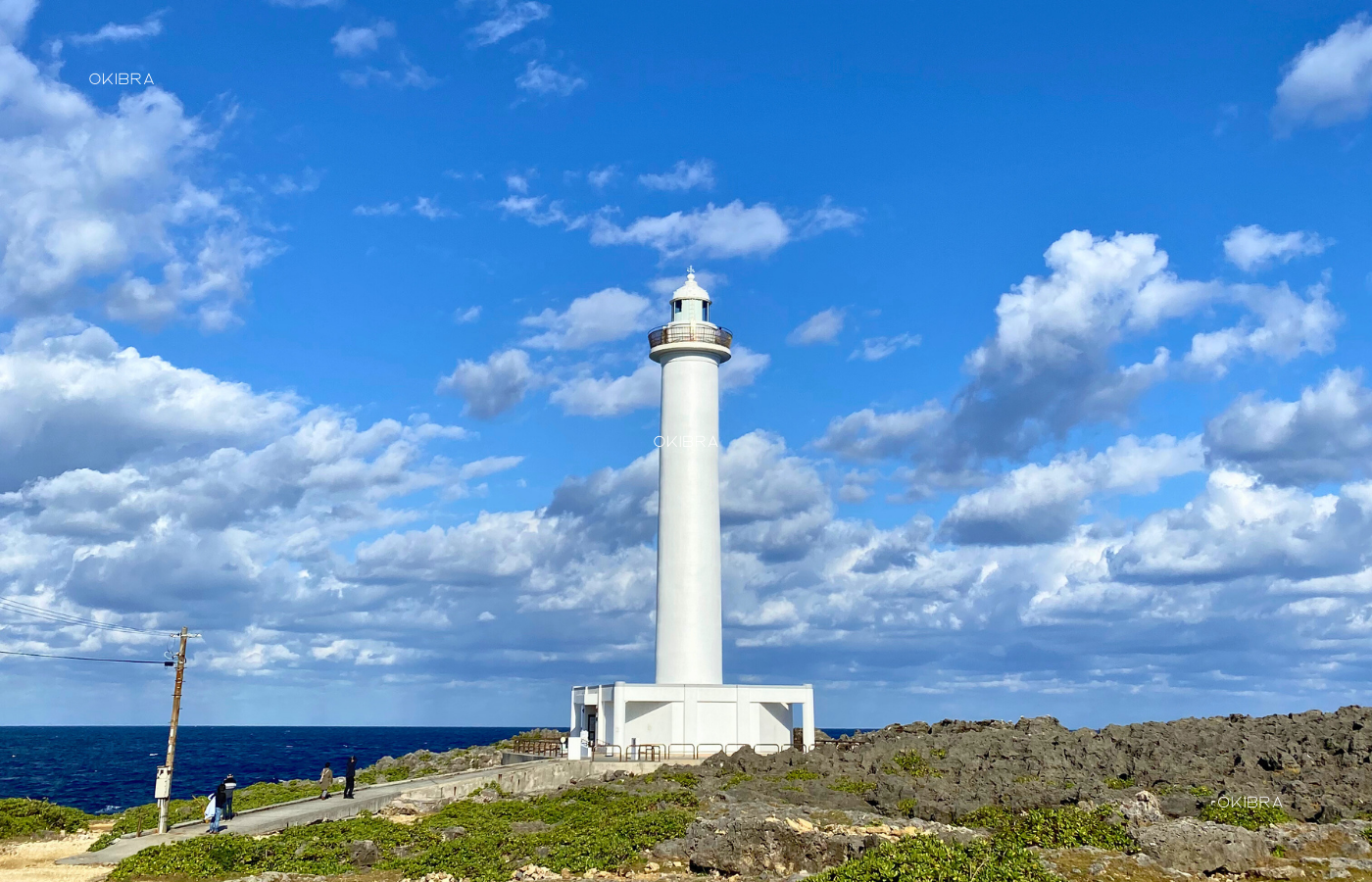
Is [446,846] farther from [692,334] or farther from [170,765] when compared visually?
[692,334]

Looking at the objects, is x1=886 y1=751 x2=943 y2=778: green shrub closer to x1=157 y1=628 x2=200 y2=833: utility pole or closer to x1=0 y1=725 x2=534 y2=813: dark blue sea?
x1=157 y1=628 x2=200 y2=833: utility pole

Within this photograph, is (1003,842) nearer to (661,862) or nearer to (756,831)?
(756,831)

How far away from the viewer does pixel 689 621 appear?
4616 cm

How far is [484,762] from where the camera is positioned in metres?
50.2

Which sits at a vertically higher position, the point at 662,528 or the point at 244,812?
the point at 662,528

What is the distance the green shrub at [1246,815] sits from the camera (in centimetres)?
2684

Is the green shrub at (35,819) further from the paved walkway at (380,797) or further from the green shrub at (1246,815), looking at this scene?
the green shrub at (1246,815)

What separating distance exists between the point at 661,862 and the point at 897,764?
15382 millimetres

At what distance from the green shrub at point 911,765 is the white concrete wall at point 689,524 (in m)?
9.16

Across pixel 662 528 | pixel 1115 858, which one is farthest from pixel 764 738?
pixel 1115 858

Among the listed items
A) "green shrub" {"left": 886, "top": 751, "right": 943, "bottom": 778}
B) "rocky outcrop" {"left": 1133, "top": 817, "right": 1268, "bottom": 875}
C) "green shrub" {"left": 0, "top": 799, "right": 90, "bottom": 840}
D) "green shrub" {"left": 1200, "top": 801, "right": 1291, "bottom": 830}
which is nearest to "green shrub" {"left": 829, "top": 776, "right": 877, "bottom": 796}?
"green shrub" {"left": 886, "top": 751, "right": 943, "bottom": 778}

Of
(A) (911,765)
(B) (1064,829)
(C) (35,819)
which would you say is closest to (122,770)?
(C) (35,819)

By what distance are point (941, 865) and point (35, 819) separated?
28396 millimetres

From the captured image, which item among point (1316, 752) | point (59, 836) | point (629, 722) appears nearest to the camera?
point (59, 836)
